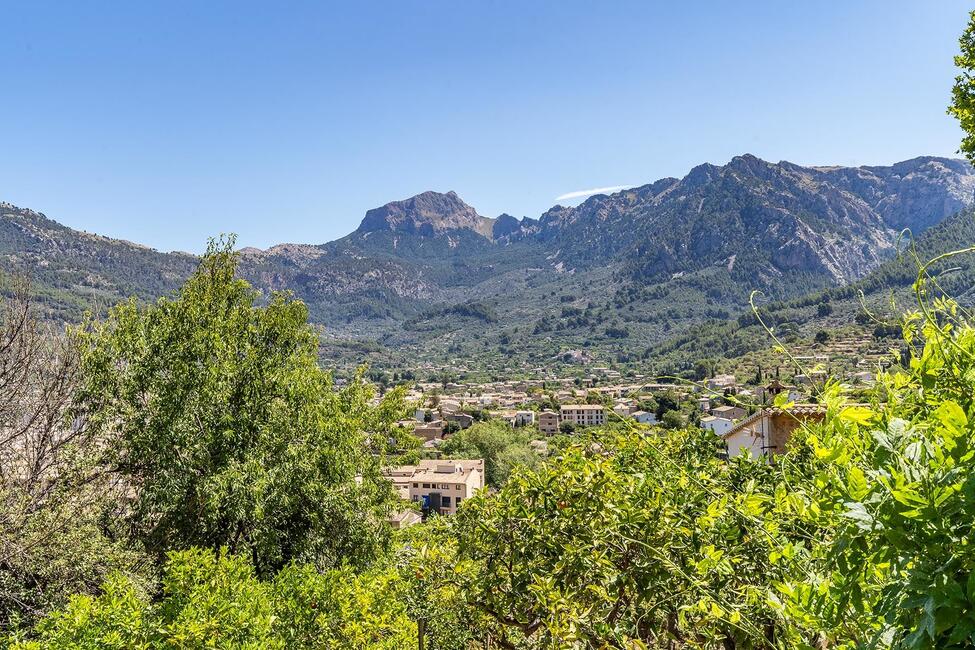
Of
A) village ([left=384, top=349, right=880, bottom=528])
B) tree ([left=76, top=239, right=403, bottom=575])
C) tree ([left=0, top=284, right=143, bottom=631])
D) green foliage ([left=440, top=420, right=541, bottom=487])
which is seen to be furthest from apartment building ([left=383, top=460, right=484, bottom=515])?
tree ([left=0, top=284, right=143, bottom=631])

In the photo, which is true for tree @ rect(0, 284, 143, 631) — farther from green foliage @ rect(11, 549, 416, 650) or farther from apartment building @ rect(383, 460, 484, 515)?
apartment building @ rect(383, 460, 484, 515)

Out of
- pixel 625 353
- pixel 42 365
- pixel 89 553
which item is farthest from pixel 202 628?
pixel 625 353

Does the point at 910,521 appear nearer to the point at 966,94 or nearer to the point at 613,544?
the point at 613,544

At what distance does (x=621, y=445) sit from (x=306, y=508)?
5.57 meters

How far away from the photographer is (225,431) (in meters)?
7.31

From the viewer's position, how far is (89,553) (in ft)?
20.1

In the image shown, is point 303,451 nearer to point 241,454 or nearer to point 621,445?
point 241,454

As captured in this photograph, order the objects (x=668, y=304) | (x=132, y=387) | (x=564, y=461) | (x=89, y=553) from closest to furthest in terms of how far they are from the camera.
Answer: (x=564, y=461) < (x=89, y=553) < (x=132, y=387) < (x=668, y=304)

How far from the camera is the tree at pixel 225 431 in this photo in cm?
718

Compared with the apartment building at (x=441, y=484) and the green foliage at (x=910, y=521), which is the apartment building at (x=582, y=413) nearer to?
the apartment building at (x=441, y=484)

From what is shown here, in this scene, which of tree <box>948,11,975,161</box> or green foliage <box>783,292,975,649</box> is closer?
green foliage <box>783,292,975,649</box>

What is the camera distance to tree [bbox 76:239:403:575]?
283 inches

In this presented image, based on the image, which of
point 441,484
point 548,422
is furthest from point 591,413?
point 441,484

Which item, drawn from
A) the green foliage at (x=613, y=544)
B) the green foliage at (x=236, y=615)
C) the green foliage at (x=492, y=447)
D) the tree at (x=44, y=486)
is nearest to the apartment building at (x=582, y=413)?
the green foliage at (x=492, y=447)
